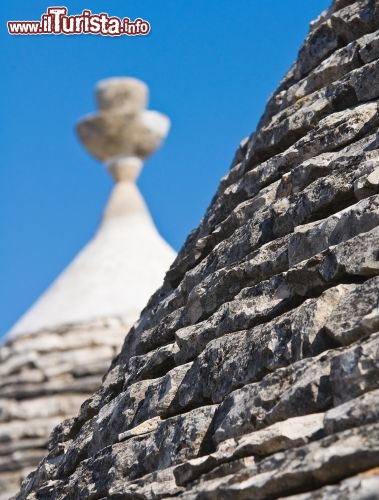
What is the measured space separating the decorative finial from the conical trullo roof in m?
0.02

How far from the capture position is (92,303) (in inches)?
714

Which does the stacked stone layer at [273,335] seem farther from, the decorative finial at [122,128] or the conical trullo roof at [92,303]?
the decorative finial at [122,128]

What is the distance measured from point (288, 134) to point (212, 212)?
0.65 meters

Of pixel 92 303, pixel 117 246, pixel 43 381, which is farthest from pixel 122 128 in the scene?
pixel 43 381

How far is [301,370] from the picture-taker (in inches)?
143

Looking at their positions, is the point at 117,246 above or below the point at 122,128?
below

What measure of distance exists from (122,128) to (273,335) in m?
16.8

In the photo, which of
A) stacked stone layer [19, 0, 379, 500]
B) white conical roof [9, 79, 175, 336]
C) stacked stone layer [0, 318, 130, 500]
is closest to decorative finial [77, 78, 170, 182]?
white conical roof [9, 79, 175, 336]

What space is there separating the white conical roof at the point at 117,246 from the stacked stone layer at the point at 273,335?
39.9 ft

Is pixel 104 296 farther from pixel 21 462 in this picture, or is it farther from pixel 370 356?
pixel 370 356

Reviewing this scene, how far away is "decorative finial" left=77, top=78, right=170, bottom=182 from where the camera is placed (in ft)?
67.3

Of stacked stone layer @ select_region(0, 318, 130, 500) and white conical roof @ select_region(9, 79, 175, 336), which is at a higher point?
white conical roof @ select_region(9, 79, 175, 336)

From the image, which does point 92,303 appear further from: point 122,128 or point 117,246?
point 122,128

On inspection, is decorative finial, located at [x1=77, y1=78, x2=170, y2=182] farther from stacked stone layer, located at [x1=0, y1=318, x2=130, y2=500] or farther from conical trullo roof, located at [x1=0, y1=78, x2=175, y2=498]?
stacked stone layer, located at [x1=0, y1=318, x2=130, y2=500]
